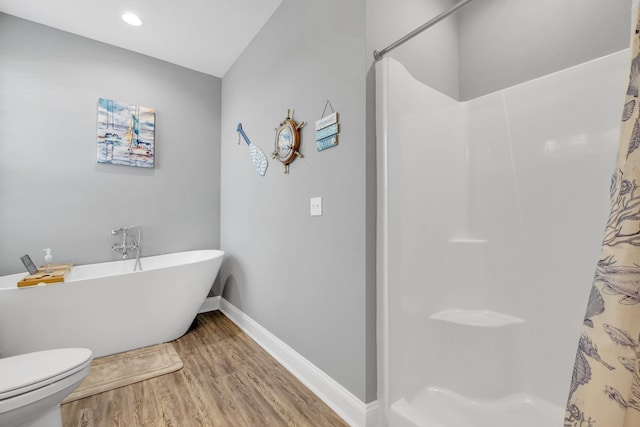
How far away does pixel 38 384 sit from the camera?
113 cm

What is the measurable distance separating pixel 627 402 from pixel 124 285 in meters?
2.63

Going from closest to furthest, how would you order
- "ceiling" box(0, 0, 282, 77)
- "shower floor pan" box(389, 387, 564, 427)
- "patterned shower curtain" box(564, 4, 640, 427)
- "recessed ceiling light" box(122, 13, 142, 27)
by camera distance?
"patterned shower curtain" box(564, 4, 640, 427)
"shower floor pan" box(389, 387, 564, 427)
"ceiling" box(0, 0, 282, 77)
"recessed ceiling light" box(122, 13, 142, 27)

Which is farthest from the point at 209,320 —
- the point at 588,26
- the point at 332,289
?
the point at 588,26

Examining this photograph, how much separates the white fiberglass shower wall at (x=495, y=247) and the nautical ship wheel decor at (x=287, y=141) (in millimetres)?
681

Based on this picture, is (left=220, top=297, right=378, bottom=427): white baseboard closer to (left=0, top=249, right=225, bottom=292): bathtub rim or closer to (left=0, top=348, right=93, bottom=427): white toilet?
(left=0, top=249, right=225, bottom=292): bathtub rim

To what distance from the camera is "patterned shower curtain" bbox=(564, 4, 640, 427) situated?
18.1 inches

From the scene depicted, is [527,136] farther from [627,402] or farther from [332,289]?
[627,402]

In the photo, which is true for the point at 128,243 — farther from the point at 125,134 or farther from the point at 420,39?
the point at 420,39

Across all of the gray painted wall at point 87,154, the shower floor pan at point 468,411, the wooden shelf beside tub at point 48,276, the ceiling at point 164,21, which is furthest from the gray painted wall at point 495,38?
the wooden shelf beside tub at point 48,276

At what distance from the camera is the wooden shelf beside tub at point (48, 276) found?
183cm

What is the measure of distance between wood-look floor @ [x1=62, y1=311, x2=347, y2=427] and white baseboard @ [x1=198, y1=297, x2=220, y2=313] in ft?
3.18

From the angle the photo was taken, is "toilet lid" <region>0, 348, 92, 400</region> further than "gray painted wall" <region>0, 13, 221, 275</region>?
No

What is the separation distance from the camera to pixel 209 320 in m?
2.90

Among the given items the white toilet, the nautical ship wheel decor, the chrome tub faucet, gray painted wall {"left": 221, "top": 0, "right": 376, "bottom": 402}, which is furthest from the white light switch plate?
the chrome tub faucet
